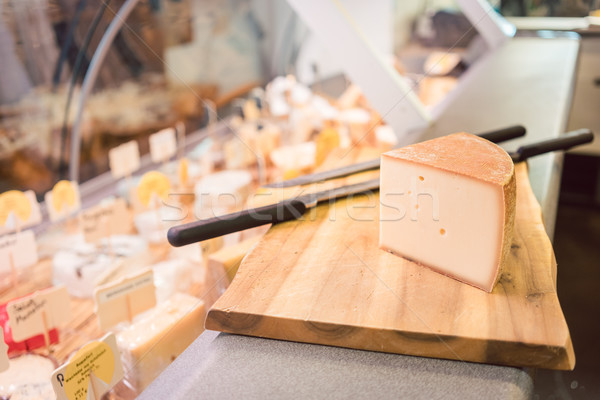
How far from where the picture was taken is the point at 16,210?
4.59 ft

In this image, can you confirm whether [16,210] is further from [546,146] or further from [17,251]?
[546,146]

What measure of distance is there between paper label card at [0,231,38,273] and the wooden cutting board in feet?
2.58

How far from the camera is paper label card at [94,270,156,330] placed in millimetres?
1012

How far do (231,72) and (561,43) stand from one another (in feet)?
5.62

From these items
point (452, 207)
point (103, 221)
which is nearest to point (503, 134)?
point (452, 207)

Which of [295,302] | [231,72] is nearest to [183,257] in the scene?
[295,302]

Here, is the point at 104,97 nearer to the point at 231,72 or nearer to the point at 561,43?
the point at 231,72

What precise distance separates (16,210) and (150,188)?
0.35 meters

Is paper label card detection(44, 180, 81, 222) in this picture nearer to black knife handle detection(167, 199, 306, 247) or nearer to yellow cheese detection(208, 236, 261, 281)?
yellow cheese detection(208, 236, 261, 281)

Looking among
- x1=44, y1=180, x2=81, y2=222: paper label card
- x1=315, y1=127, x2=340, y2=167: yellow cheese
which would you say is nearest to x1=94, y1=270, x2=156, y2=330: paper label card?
x1=44, y1=180, x2=81, y2=222: paper label card

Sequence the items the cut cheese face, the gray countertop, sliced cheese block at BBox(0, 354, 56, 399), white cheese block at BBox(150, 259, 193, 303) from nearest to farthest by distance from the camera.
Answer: the gray countertop < the cut cheese face < sliced cheese block at BBox(0, 354, 56, 399) < white cheese block at BBox(150, 259, 193, 303)

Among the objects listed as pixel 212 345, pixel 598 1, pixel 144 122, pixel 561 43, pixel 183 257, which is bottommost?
pixel 183 257

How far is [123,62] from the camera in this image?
7.13 ft

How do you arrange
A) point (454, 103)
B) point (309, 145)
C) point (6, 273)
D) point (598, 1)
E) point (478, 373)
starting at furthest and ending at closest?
1. point (598, 1)
2. point (309, 145)
3. point (454, 103)
4. point (6, 273)
5. point (478, 373)
